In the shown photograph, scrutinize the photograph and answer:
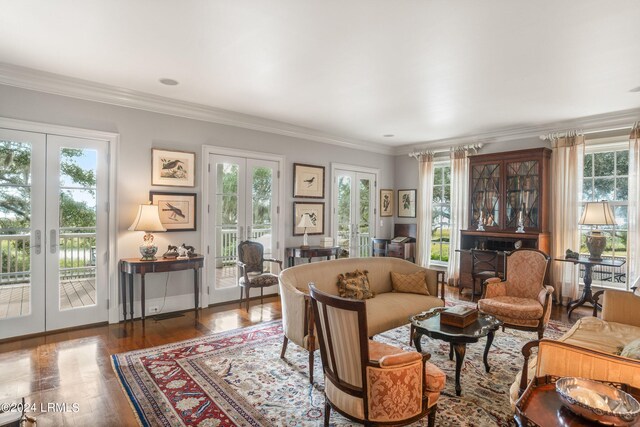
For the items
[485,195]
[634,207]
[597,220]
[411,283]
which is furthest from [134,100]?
[634,207]

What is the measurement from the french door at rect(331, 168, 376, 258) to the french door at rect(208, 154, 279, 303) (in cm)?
146

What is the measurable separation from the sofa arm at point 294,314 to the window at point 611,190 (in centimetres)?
490

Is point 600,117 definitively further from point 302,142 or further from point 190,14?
point 190,14

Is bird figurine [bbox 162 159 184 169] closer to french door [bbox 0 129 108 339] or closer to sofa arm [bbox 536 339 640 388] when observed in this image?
french door [bbox 0 129 108 339]

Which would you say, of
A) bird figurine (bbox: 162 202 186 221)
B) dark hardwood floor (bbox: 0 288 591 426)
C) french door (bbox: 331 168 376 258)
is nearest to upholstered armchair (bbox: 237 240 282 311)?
dark hardwood floor (bbox: 0 288 591 426)

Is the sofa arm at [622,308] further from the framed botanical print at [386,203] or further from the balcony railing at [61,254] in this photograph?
the balcony railing at [61,254]

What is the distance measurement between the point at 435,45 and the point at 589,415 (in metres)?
2.72

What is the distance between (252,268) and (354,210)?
2.71 metres

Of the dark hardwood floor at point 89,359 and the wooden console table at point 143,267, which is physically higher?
the wooden console table at point 143,267

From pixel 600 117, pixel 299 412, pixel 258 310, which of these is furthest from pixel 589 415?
pixel 600 117

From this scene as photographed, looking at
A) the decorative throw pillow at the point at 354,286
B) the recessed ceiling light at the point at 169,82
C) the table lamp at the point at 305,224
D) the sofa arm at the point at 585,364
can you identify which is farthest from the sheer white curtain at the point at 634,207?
the recessed ceiling light at the point at 169,82

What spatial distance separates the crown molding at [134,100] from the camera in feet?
12.1

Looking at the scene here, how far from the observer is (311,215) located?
6332 mm

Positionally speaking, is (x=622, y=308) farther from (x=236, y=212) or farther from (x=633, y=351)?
(x=236, y=212)
